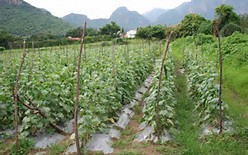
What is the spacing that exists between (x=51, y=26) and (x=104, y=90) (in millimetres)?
65286

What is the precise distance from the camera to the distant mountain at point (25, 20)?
56.2 meters

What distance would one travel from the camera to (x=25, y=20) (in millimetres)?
63781

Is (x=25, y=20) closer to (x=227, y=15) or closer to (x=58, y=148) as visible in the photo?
(x=227, y=15)

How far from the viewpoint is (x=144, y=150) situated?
519 centimetres

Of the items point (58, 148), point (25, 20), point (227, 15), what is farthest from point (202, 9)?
point (58, 148)

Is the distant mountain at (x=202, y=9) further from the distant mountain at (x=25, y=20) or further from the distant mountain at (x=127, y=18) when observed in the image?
the distant mountain at (x=25, y=20)

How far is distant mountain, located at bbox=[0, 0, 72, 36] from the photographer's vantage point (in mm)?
56250

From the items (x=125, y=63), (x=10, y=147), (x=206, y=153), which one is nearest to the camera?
(x=206, y=153)

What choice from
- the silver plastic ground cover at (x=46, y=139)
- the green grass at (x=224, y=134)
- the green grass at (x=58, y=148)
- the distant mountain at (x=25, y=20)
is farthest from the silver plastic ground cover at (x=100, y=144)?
the distant mountain at (x=25, y=20)

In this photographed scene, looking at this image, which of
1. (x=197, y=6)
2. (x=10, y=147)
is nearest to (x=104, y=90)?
(x=10, y=147)

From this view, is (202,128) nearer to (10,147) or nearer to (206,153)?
(206,153)

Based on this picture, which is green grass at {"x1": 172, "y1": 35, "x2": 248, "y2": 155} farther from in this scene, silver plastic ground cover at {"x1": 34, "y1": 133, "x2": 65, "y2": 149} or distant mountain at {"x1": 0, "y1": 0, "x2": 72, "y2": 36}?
distant mountain at {"x1": 0, "y1": 0, "x2": 72, "y2": 36}

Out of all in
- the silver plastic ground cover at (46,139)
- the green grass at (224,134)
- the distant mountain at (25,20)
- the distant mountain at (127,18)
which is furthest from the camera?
the distant mountain at (127,18)

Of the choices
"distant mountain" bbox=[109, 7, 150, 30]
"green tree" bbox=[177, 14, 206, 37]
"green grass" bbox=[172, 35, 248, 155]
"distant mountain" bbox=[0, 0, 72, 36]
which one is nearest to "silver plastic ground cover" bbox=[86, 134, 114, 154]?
"green grass" bbox=[172, 35, 248, 155]
